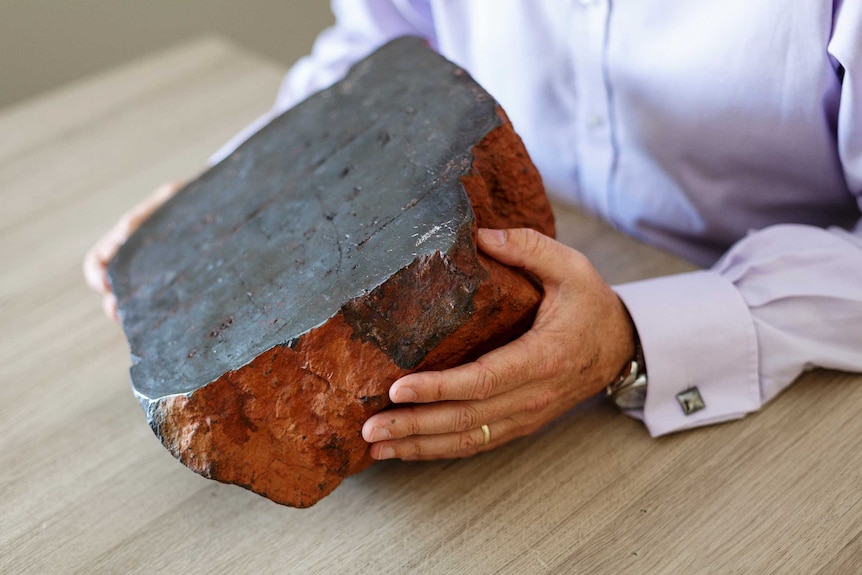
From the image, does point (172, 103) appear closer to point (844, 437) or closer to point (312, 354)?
point (312, 354)

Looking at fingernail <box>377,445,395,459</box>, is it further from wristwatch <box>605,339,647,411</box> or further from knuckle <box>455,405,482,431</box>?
wristwatch <box>605,339,647,411</box>

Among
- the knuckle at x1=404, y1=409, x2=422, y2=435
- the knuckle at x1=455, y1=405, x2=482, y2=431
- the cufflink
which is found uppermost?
the knuckle at x1=404, y1=409, x2=422, y2=435

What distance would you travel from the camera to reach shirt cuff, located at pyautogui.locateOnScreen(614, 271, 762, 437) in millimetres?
896

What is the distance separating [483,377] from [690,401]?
0.26 m

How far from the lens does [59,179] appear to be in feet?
4.77

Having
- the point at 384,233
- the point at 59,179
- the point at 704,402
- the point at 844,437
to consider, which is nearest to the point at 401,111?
→ the point at 384,233

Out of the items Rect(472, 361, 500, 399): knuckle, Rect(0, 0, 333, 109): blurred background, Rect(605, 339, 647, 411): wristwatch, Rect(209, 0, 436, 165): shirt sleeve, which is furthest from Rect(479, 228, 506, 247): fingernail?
Rect(0, 0, 333, 109): blurred background

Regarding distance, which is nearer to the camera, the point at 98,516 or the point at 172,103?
the point at 98,516

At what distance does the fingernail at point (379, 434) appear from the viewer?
78 cm

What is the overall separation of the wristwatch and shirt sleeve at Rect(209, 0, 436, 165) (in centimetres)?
74

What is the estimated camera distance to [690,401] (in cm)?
90

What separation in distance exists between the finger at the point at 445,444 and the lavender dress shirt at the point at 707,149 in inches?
6.6

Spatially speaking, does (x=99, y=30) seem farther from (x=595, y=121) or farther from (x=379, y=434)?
(x=379, y=434)

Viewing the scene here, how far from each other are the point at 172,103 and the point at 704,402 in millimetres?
1163
